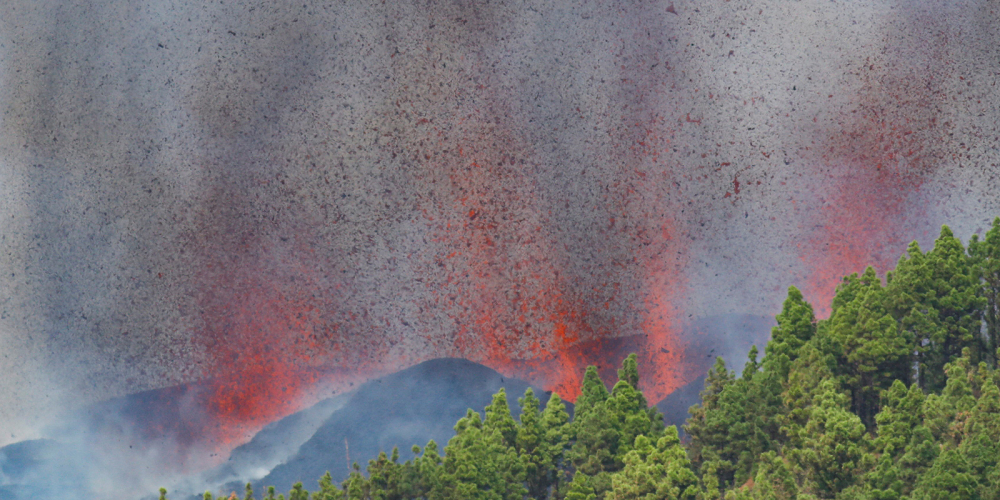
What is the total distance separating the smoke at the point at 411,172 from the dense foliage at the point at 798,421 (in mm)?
1809

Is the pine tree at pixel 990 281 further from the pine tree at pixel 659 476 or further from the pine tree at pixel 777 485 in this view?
the pine tree at pixel 659 476

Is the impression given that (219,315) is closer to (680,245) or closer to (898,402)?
(680,245)

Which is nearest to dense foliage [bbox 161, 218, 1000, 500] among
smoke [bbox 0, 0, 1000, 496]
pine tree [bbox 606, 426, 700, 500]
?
pine tree [bbox 606, 426, 700, 500]

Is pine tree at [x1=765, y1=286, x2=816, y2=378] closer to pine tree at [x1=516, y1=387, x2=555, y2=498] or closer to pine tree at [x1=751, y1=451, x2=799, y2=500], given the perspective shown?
pine tree at [x1=751, y1=451, x2=799, y2=500]

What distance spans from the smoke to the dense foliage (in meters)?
1.81

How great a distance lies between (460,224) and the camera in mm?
18250

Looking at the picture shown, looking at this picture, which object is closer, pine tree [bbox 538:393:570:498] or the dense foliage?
the dense foliage

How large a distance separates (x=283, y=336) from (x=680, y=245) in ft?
18.3

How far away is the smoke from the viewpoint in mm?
18078

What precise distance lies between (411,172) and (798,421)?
6231 mm

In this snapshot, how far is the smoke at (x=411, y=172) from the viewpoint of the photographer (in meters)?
18.1

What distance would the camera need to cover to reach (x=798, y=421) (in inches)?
601

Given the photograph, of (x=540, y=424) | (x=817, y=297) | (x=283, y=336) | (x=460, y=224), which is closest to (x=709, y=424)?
(x=540, y=424)

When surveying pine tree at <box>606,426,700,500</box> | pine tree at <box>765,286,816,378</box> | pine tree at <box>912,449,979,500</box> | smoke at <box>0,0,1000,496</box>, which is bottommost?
pine tree at <box>912,449,979,500</box>
